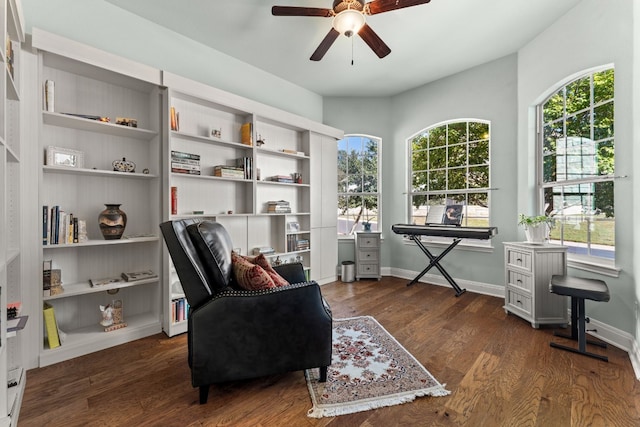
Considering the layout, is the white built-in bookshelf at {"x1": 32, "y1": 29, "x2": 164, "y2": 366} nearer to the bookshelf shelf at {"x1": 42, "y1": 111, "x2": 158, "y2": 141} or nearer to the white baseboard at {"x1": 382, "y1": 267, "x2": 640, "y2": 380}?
the bookshelf shelf at {"x1": 42, "y1": 111, "x2": 158, "y2": 141}

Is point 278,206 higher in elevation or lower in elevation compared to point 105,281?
higher

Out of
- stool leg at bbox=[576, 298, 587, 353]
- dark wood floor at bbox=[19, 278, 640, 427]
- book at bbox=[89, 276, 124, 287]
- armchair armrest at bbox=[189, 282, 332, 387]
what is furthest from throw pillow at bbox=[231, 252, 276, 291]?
stool leg at bbox=[576, 298, 587, 353]

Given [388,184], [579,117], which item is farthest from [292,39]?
[579,117]

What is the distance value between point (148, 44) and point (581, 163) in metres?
4.42

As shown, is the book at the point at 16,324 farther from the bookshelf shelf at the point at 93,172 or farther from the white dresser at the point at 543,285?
the white dresser at the point at 543,285

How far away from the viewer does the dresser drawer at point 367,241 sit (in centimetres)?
447

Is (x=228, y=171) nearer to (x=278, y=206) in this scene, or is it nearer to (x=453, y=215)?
(x=278, y=206)

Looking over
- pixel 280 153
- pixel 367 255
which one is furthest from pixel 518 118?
pixel 280 153

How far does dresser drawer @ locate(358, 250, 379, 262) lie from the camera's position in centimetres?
449

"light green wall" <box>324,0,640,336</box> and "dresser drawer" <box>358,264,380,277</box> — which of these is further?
"dresser drawer" <box>358,264,380,277</box>

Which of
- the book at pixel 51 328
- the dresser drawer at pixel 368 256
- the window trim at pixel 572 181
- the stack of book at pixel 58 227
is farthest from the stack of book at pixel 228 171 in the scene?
the window trim at pixel 572 181

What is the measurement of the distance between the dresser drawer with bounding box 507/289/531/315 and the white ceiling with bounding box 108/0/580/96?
110 inches

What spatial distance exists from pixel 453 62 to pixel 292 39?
6.95 feet

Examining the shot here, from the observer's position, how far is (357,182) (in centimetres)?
486
